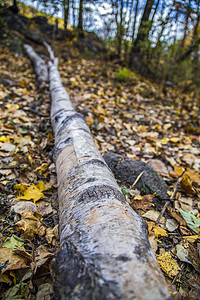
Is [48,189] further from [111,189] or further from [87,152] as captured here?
[111,189]

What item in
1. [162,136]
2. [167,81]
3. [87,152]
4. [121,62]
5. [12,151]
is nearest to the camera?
[87,152]

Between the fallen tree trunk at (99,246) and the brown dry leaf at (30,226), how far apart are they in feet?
1.02

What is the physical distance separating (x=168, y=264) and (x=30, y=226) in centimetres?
95

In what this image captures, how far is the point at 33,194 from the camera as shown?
4.72 ft

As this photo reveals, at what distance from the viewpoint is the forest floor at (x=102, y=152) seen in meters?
1.02

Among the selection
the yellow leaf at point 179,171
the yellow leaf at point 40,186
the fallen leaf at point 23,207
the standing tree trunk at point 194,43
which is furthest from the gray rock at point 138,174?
the standing tree trunk at point 194,43

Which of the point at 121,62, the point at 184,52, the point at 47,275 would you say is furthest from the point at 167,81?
the point at 47,275

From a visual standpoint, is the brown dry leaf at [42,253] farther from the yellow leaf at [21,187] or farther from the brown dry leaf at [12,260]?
the yellow leaf at [21,187]

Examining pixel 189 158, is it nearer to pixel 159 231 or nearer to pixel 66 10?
pixel 159 231

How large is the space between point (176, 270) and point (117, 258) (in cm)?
67

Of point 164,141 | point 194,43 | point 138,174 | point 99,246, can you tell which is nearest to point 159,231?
point 138,174

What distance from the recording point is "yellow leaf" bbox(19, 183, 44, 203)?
141cm

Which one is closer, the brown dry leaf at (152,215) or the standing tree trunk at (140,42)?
the brown dry leaf at (152,215)

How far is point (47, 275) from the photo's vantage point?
0.97 meters
